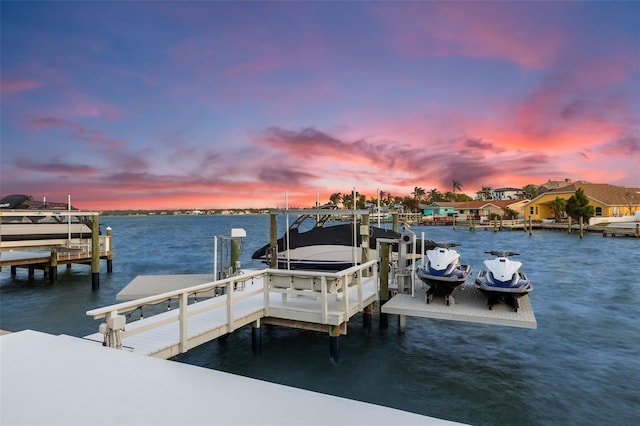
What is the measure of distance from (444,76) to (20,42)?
758 inches

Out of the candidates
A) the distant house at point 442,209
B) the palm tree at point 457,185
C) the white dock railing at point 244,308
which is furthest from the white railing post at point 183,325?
the palm tree at point 457,185

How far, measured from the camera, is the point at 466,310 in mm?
8289

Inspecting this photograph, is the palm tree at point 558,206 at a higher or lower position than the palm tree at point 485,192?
lower

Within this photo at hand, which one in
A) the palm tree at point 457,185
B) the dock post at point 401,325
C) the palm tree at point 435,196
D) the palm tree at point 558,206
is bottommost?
the dock post at point 401,325

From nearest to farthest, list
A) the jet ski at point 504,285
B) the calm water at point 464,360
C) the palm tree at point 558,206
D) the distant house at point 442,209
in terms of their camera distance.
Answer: the calm water at point 464,360 < the jet ski at point 504,285 < the palm tree at point 558,206 < the distant house at point 442,209

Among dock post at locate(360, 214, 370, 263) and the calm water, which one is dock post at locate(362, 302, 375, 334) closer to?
the calm water

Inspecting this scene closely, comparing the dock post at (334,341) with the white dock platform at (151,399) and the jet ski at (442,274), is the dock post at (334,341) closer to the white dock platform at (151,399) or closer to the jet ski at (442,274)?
the jet ski at (442,274)

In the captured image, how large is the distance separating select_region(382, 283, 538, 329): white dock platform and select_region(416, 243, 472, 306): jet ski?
26 cm

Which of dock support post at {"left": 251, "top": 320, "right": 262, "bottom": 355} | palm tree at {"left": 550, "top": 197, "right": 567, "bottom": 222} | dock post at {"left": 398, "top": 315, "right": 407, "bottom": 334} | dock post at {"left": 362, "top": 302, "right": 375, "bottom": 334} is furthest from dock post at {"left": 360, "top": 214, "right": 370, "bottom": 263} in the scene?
palm tree at {"left": 550, "top": 197, "right": 567, "bottom": 222}

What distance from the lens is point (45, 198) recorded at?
19.8m

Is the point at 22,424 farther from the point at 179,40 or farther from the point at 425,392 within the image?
the point at 179,40

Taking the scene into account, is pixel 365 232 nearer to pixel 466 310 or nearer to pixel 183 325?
pixel 466 310

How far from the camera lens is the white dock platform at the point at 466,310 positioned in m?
7.68

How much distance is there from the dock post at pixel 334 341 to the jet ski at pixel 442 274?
2401 millimetres
